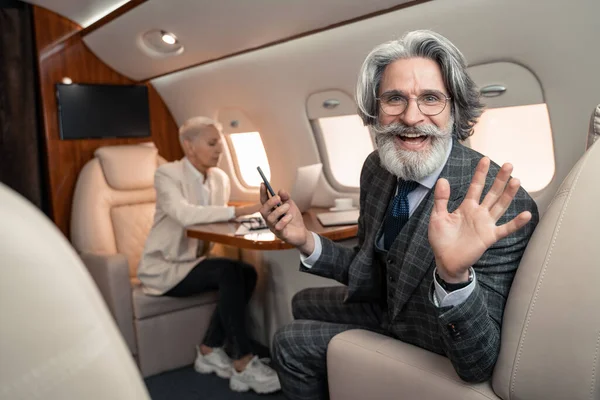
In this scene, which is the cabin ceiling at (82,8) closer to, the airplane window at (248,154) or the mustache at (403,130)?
the airplane window at (248,154)

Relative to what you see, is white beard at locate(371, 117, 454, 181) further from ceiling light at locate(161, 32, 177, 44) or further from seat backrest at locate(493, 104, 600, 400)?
ceiling light at locate(161, 32, 177, 44)

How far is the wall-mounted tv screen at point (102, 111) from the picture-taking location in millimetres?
3965

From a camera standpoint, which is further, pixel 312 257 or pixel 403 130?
pixel 312 257

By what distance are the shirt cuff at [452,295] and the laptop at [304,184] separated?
173cm

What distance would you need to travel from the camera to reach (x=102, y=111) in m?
4.17

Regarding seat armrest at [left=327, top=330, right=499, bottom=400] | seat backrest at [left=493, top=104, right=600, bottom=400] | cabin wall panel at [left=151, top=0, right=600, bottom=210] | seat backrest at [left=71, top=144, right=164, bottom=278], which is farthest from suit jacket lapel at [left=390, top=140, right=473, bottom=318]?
seat backrest at [left=71, top=144, right=164, bottom=278]

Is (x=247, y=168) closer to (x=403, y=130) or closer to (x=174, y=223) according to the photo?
(x=174, y=223)

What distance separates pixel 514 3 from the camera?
1973mm

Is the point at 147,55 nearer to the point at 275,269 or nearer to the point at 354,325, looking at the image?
the point at 275,269

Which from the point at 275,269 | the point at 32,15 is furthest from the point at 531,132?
the point at 32,15

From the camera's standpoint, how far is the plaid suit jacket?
1.39m

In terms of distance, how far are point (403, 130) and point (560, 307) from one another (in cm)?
70

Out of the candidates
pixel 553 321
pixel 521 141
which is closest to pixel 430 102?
pixel 553 321

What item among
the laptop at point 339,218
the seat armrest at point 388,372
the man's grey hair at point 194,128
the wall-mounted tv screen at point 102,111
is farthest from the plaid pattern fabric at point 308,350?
the wall-mounted tv screen at point 102,111
